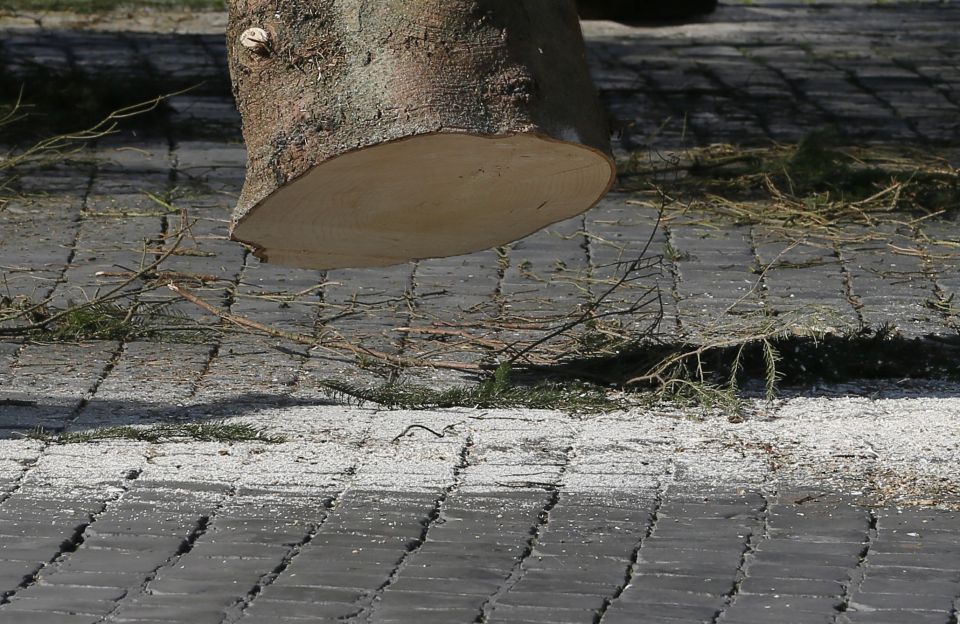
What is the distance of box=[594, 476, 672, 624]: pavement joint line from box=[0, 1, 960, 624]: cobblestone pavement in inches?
0.5

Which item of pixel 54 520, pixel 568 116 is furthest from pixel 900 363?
pixel 54 520

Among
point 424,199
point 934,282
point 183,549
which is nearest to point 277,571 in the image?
point 183,549

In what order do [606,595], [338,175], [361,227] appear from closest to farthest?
1. [606,595]
2. [338,175]
3. [361,227]

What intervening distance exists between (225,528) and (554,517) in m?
0.94

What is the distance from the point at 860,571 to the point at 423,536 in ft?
3.90

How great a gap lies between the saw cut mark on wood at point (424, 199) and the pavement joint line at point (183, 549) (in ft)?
3.55

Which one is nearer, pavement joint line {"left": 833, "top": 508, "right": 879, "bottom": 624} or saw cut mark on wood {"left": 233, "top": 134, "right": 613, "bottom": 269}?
pavement joint line {"left": 833, "top": 508, "right": 879, "bottom": 624}

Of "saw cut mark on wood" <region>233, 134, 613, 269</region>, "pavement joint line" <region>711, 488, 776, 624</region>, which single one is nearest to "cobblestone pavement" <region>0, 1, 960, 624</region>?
"pavement joint line" <region>711, 488, 776, 624</region>

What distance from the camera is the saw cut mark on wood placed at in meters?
5.20

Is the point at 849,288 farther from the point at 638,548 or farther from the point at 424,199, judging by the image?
the point at 638,548

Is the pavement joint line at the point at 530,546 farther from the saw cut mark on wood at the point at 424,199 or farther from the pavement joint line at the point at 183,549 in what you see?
the saw cut mark on wood at the point at 424,199

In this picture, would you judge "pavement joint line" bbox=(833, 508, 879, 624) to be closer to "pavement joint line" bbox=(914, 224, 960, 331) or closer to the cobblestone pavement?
the cobblestone pavement

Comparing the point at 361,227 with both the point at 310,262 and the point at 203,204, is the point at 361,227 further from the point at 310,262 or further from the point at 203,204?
the point at 203,204

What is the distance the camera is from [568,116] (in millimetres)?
5094
